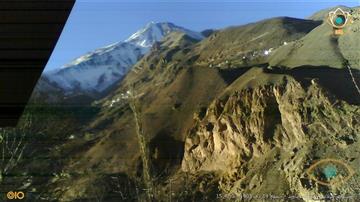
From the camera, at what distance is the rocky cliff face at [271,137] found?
3264 millimetres

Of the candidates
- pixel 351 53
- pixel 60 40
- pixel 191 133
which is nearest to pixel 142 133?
pixel 191 133

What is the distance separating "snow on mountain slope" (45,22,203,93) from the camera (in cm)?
324

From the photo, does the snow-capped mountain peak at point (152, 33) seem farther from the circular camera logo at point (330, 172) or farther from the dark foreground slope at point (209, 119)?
the circular camera logo at point (330, 172)

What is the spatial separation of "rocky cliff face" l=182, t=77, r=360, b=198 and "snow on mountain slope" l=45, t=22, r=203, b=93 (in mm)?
511

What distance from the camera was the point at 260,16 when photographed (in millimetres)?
3229

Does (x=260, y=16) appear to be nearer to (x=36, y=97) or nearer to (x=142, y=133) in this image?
(x=142, y=133)

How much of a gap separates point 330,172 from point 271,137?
0.38m

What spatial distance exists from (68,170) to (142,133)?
483 mm

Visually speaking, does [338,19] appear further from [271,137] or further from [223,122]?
[223,122]

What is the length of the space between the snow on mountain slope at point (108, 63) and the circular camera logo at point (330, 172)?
3.28 feet
